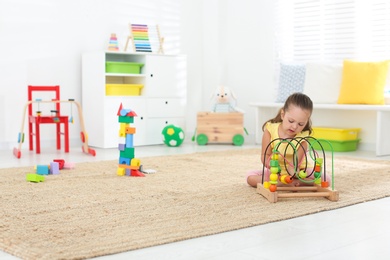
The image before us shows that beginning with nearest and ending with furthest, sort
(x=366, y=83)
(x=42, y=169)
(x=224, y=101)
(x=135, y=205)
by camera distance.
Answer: (x=135, y=205) → (x=42, y=169) → (x=366, y=83) → (x=224, y=101)

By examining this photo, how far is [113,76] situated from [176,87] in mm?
534

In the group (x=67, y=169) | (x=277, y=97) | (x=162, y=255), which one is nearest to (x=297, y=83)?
(x=277, y=97)

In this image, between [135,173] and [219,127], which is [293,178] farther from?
[219,127]

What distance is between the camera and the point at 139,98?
4.64m

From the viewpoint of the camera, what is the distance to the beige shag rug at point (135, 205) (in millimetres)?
1742

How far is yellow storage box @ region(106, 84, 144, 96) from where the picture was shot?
4.52 meters

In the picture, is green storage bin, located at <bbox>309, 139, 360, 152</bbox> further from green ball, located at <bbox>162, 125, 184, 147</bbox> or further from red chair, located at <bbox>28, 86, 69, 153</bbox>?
red chair, located at <bbox>28, 86, 69, 153</bbox>

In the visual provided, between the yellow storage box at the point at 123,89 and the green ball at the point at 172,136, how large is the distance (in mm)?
392

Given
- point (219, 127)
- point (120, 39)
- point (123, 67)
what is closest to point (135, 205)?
point (123, 67)

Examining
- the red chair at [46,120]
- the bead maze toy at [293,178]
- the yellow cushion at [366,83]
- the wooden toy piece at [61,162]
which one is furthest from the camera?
the yellow cushion at [366,83]

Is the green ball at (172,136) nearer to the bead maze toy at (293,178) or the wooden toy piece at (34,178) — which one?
the wooden toy piece at (34,178)

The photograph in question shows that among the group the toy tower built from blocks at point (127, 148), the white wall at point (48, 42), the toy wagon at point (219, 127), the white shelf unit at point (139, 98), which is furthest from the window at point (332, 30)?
the toy tower built from blocks at point (127, 148)

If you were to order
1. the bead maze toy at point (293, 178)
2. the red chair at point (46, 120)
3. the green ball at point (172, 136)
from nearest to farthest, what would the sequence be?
1. the bead maze toy at point (293, 178)
2. the red chair at point (46, 120)
3. the green ball at point (172, 136)

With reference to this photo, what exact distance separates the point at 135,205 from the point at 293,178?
747 millimetres
